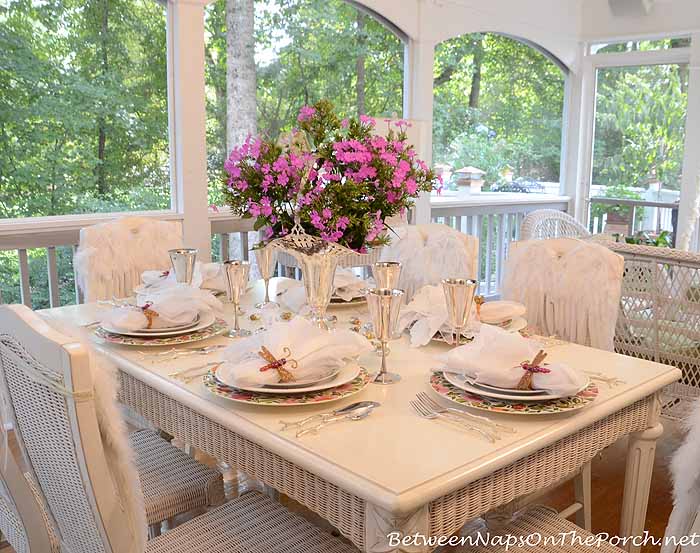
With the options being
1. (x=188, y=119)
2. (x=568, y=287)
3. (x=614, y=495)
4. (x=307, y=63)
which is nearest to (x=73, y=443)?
(x=568, y=287)

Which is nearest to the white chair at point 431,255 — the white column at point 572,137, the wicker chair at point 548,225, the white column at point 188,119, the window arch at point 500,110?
the white column at point 188,119

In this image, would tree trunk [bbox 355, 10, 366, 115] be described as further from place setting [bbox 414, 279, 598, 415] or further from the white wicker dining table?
place setting [bbox 414, 279, 598, 415]

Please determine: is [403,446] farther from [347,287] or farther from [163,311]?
[347,287]

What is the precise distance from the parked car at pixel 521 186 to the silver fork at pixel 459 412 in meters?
4.83

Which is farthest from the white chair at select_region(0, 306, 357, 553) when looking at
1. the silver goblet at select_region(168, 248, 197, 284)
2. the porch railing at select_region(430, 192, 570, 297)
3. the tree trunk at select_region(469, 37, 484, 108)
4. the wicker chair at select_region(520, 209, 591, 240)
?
the tree trunk at select_region(469, 37, 484, 108)

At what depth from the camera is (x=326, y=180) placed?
1.98 m

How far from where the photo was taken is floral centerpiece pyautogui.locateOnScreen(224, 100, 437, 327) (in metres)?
1.94

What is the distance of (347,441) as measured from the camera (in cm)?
133

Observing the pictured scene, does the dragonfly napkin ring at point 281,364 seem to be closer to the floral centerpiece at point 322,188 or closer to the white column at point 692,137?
the floral centerpiece at point 322,188

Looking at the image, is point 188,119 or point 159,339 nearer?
point 159,339

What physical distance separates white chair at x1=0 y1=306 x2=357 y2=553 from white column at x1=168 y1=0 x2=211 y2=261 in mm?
2736

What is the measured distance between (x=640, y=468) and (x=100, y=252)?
6.63 feet

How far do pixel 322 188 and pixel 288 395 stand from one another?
0.65 metres

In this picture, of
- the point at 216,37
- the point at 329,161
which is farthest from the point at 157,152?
the point at 329,161
